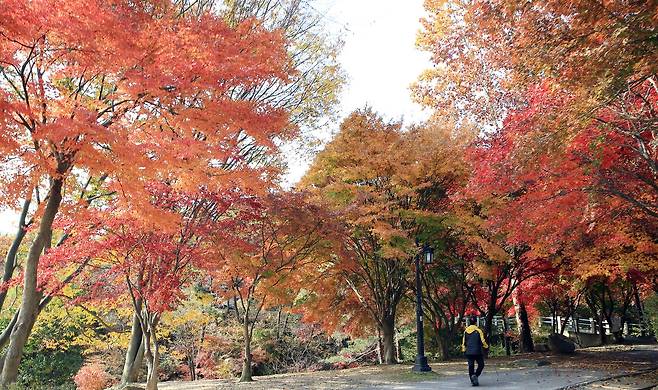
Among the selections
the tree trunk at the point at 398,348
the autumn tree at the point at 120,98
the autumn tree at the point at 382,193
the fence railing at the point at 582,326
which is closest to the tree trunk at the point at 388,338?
the autumn tree at the point at 382,193

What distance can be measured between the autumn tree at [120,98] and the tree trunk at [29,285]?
0.02 metres

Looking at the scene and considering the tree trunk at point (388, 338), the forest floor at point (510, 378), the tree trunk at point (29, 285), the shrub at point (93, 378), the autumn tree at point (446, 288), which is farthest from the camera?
the shrub at point (93, 378)

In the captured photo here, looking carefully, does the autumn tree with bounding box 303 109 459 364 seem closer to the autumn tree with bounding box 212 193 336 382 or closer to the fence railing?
the autumn tree with bounding box 212 193 336 382

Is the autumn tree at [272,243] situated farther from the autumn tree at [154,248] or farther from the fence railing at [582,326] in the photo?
the fence railing at [582,326]

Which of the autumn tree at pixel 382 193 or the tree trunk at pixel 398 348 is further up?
the autumn tree at pixel 382 193

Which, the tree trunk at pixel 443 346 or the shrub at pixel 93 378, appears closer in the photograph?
the tree trunk at pixel 443 346

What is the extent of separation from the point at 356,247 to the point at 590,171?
26.7ft

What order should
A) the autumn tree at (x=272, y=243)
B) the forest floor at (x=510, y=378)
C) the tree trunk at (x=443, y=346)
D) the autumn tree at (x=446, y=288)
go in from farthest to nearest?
the tree trunk at (x=443, y=346), the autumn tree at (x=446, y=288), the autumn tree at (x=272, y=243), the forest floor at (x=510, y=378)

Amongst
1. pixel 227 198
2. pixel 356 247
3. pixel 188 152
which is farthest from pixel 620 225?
pixel 188 152

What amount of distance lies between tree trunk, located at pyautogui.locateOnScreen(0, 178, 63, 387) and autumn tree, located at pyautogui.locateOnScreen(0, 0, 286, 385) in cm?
2

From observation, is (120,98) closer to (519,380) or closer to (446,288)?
(519,380)

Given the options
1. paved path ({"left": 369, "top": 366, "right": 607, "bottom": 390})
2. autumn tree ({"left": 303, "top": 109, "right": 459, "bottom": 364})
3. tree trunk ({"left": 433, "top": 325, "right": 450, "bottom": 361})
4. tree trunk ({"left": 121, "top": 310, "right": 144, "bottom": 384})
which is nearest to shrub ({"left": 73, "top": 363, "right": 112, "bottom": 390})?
tree trunk ({"left": 121, "top": 310, "right": 144, "bottom": 384})

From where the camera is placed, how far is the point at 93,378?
20.6 metres

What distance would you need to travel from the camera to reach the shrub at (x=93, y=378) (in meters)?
20.3
